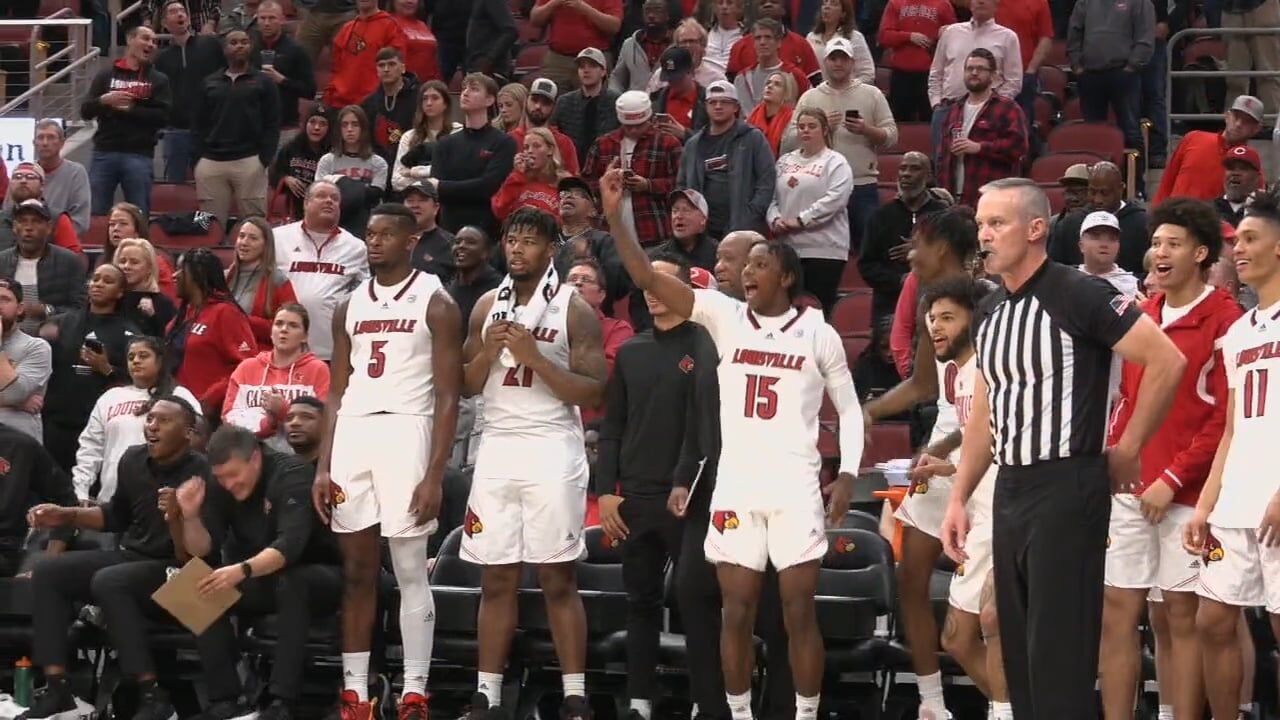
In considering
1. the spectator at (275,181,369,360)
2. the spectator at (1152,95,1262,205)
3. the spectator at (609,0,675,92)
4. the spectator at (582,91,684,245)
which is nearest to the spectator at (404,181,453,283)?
the spectator at (275,181,369,360)

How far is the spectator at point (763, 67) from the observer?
13.3 metres

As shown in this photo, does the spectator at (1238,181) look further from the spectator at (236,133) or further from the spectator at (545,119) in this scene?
the spectator at (236,133)

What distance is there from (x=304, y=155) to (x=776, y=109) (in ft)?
10.1

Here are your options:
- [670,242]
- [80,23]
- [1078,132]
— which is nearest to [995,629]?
[670,242]

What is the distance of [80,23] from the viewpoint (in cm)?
1520

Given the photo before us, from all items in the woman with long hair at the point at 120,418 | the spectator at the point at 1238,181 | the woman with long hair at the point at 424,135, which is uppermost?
the woman with long hair at the point at 424,135

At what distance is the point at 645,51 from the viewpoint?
46.9 feet

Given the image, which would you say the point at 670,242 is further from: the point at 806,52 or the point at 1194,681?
the point at 1194,681

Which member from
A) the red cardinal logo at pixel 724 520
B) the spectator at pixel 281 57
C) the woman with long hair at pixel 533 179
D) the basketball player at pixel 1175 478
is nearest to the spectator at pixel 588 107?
the woman with long hair at pixel 533 179

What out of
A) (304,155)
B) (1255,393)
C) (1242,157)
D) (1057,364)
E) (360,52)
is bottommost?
(1255,393)

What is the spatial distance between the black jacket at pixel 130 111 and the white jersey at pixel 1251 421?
342 inches

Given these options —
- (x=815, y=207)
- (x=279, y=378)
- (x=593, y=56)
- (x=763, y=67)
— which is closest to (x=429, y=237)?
(x=279, y=378)

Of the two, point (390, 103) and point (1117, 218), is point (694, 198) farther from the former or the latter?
point (390, 103)

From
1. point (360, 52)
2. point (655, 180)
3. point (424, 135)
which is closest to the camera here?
point (655, 180)
